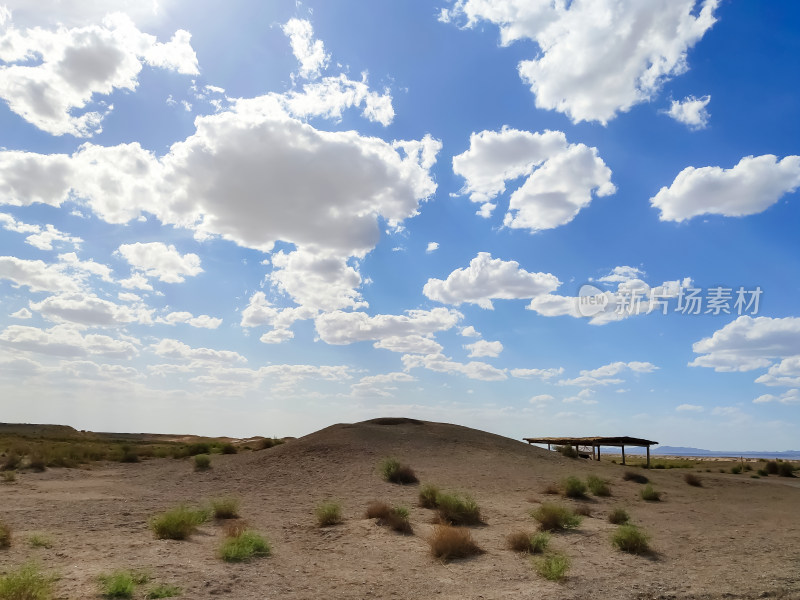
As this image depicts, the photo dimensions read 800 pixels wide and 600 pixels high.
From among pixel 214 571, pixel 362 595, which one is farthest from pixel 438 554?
pixel 214 571

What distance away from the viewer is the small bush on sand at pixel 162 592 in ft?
28.1

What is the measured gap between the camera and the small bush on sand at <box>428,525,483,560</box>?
39.1ft

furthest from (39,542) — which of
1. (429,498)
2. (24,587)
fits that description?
(429,498)

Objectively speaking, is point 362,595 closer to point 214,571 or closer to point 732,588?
point 214,571

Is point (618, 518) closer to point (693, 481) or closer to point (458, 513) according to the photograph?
point (458, 513)

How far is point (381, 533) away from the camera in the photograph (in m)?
14.1

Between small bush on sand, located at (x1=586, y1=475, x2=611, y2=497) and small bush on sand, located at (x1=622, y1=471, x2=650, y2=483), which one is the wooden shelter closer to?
small bush on sand, located at (x1=622, y1=471, x2=650, y2=483)

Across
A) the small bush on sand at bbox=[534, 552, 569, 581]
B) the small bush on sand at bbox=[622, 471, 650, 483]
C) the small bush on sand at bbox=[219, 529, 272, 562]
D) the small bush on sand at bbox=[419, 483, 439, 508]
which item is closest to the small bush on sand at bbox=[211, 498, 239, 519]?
the small bush on sand at bbox=[219, 529, 272, 562]

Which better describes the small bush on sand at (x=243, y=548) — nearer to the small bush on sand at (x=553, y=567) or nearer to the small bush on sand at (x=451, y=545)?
the small bush on sand at (x=451, y=545)

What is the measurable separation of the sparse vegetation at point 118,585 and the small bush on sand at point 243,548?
7.41 feet

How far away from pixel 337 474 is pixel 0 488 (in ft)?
42.7

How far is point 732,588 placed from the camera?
33.0 feet

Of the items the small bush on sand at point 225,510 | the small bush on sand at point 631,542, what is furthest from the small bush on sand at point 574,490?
the small bush on sand at point 225,510

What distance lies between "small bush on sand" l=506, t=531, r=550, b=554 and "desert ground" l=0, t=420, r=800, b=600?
0.25m
